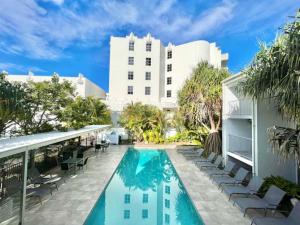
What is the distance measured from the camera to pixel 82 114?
18656 mm

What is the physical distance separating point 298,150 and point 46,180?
10.4 m

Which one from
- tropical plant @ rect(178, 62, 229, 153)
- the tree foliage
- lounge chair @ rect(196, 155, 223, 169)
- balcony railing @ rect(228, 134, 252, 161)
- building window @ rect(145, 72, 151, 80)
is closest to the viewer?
lounge chair @ rect(196, 155, 223, 169)

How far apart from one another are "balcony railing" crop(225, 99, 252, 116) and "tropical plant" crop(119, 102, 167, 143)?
1203 centimetres

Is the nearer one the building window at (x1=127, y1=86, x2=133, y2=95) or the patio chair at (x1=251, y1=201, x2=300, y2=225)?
the patio chair at (x1=251, y1=201, x2=300, y2=225)

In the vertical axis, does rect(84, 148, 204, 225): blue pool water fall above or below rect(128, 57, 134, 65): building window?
below

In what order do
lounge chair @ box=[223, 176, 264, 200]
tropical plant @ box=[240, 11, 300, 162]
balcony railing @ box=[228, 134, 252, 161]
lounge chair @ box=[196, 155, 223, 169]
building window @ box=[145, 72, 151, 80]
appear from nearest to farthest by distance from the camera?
tropical plant @ box=[240, 11, 300, 162]
lounge chair @ box=[223, 176, 264, 200]
lounge chair @ box=[196, 155, 223, 169]
balcony railing @ box=[228, 134, 252, 161]
building window @ box=[145, 72, 151, 80]

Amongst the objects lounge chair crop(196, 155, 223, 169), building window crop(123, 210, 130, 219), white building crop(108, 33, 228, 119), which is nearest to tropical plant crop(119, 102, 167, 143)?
white building crop(108, 33, 228, 119)

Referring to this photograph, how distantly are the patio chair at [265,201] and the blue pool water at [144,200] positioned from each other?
1506 millimetres

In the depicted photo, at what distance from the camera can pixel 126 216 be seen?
8188 mm

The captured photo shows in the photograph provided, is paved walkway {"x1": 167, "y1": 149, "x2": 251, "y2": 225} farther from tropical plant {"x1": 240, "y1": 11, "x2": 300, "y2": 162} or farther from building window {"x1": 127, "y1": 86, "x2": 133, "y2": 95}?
building window {"x1": 127, "y1": 86, "x2": 133, "y2": 95}

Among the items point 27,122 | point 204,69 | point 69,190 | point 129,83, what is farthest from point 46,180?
point 129,83

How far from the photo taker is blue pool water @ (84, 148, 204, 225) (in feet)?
25.8

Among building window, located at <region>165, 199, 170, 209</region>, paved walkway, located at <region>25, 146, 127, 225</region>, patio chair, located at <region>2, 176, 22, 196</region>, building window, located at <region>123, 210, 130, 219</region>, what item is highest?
patio chair, located at <region>2, 176, 22, 196</region>

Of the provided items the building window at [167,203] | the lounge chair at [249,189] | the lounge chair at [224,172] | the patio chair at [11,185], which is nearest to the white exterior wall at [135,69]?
the lounge chair at [224,172]
